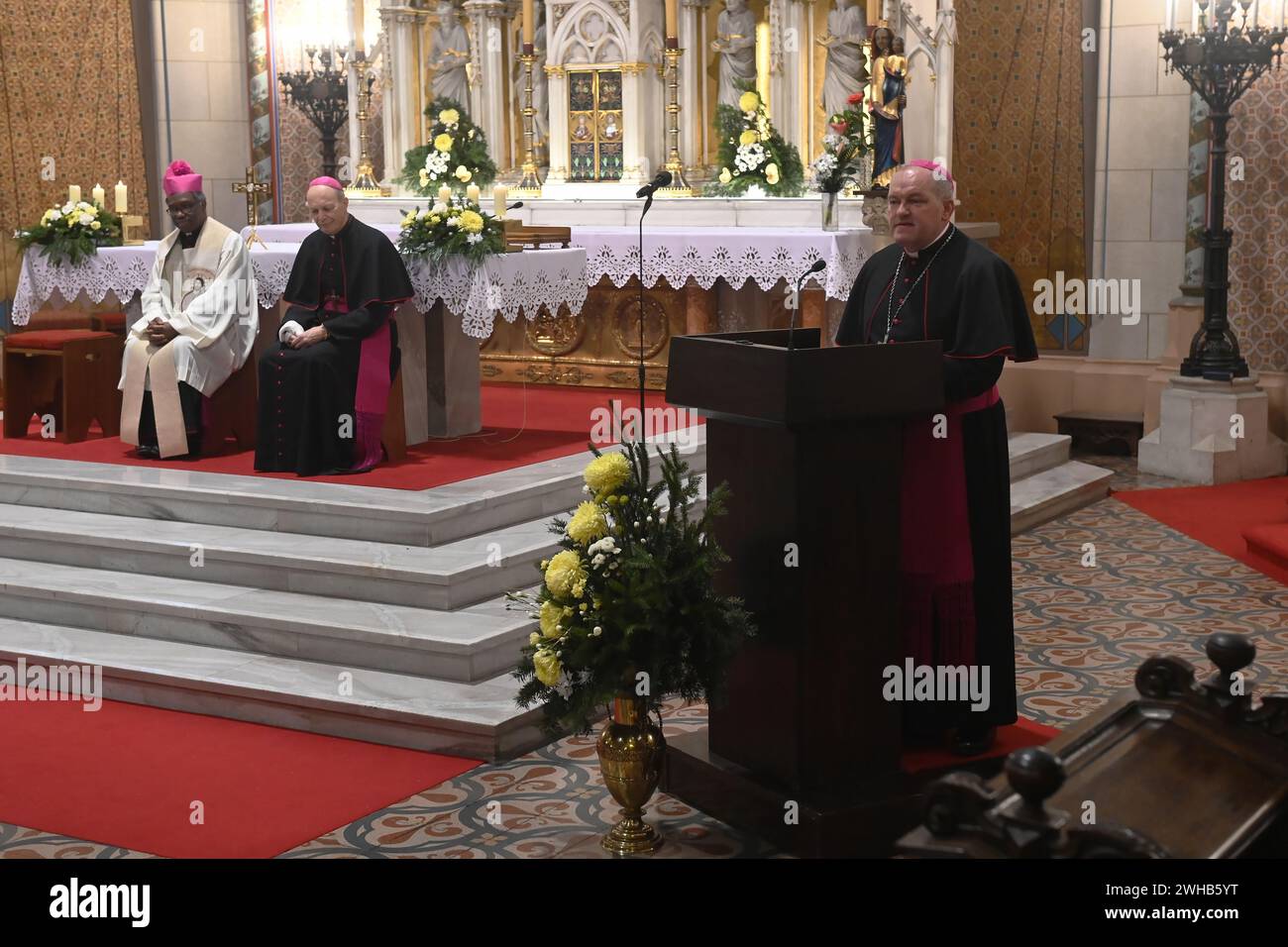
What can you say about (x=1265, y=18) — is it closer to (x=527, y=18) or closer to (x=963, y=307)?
(x=527, y=18)

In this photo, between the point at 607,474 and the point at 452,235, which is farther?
the point at 452,235

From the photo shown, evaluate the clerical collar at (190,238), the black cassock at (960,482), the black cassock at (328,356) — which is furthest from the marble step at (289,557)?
the black cassock at (960,482)

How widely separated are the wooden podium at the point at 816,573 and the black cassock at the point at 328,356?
3666mm

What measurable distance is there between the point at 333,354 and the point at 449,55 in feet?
16.7

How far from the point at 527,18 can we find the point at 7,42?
395 centimetres

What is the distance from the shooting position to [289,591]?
6.70m

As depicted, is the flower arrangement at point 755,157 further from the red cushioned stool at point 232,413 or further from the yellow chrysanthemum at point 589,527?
the yellow chrysanthemum at point 589,527

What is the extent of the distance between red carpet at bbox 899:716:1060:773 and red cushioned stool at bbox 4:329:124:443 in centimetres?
576

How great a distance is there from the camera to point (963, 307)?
4.82 meters

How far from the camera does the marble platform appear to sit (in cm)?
582

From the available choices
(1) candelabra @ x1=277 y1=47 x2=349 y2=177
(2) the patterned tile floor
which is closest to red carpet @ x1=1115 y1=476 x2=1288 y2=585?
(2) the patterned tile floor

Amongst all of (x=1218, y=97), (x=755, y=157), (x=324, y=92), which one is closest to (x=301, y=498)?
(x=755, y=157)

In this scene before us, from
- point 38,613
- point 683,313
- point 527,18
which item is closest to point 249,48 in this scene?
point 527,18

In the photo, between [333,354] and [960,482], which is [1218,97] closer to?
[333,354]
